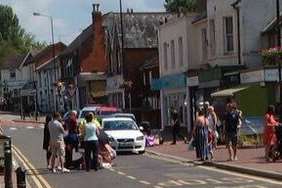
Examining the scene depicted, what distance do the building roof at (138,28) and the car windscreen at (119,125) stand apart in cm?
3446

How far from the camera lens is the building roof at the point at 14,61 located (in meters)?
134

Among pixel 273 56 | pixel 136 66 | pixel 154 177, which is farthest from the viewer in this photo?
pixel 136 66

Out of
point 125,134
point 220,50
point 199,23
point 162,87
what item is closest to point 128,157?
point 125,134

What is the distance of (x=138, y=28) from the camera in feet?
233

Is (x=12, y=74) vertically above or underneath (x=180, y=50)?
above

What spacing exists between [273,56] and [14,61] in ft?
357

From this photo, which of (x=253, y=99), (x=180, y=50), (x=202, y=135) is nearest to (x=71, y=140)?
(x=202, y=135)

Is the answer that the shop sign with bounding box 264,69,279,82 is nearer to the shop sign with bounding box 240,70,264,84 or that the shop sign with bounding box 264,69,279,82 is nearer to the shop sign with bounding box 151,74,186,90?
the shop sign with bounding box 240,70,264,84

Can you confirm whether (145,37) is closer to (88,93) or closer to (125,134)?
(88,93)

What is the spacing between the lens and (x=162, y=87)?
53.7 meters

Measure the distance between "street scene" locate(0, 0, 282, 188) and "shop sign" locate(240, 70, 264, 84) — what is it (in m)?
0.06

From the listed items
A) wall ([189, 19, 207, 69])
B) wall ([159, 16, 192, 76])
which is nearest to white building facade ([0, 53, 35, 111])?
wall ([159, 16, 192, 76])

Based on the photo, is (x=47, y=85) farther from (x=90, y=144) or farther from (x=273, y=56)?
(x=90, y=144)

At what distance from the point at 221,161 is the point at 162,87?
28.9m
